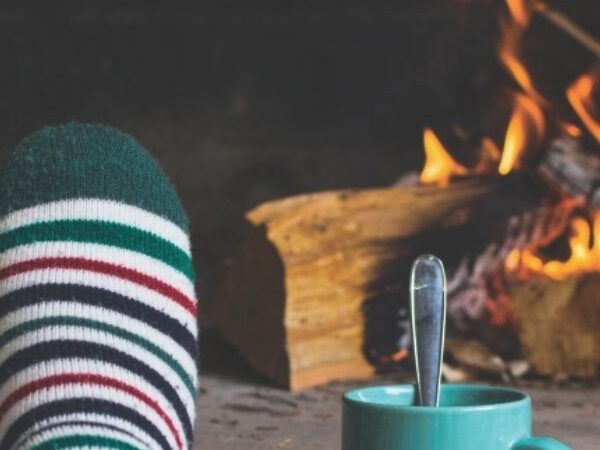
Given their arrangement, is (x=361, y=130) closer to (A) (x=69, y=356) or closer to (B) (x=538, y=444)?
(A) (x=69, y=356)

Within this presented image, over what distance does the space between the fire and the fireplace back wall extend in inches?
17.3

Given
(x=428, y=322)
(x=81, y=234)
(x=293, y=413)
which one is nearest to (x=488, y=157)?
(x=293, y=413)

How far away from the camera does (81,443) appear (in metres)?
0.96

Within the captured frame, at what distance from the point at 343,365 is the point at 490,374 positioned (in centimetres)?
19

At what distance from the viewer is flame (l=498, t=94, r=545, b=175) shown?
1.86 meters

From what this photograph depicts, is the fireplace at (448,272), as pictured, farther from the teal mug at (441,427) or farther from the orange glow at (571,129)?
the teal mug at (441,427)

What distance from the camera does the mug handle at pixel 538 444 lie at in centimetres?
66

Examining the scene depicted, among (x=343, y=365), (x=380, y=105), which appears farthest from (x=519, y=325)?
(x=380, y=105)

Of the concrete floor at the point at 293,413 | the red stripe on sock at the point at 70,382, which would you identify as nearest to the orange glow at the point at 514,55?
the concrete floor at the point at 293,413

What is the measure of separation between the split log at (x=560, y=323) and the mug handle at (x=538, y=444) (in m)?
0.98

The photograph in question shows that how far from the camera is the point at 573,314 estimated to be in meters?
1.65

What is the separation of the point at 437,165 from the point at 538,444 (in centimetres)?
128

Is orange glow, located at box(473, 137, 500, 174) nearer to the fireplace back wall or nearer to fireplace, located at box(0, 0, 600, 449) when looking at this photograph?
fireplace, located at box(0, 0, 600, 449)

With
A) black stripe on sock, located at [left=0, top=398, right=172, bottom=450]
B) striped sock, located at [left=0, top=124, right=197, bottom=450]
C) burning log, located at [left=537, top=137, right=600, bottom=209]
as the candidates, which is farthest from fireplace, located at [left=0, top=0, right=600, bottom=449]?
black stripe on sock, located at [left=0, top=398, right=172, bottom=450]
